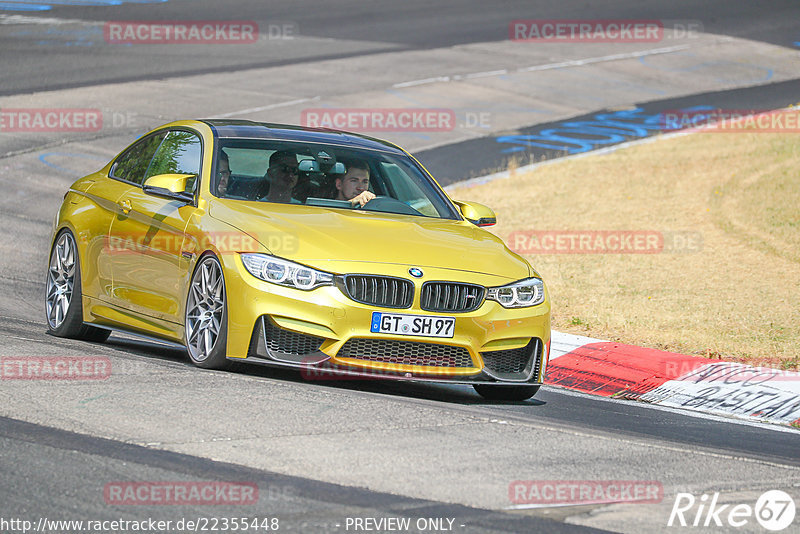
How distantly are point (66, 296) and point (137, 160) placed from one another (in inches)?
45.2

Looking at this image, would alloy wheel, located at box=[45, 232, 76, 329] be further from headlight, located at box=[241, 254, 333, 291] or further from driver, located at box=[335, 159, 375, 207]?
headlight, located at box=[241, 254, 333, 291]

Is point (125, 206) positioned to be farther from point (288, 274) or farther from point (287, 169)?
point (288, 274)

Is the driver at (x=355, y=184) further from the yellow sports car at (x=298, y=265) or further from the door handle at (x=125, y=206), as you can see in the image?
the door handle at (x=125, y=206)

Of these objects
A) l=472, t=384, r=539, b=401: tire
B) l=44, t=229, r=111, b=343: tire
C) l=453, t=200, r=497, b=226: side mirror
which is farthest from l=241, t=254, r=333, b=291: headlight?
l=44, t=229, r=111, b=343: tire

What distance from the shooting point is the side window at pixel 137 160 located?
9.24 meters

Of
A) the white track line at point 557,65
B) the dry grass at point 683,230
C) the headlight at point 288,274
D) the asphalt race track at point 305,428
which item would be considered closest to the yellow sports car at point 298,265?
the headlight at point 288,274

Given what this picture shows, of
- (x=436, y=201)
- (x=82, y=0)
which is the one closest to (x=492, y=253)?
(x=436, y=201)

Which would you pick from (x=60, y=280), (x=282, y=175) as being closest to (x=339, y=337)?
(x=282, y=175)

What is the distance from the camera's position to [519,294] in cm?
785

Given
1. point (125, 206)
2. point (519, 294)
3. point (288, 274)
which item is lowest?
point (519, 294)

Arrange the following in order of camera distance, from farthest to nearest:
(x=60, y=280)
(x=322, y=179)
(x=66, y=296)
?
1. (x=60, y=280)
2. (x=66, y=296)
3. (x=322, y=179)

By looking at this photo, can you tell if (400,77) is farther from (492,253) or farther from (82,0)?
(492,253)

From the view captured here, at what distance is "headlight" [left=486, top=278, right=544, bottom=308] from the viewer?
7707 millimetres

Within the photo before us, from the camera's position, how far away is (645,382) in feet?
30.0
